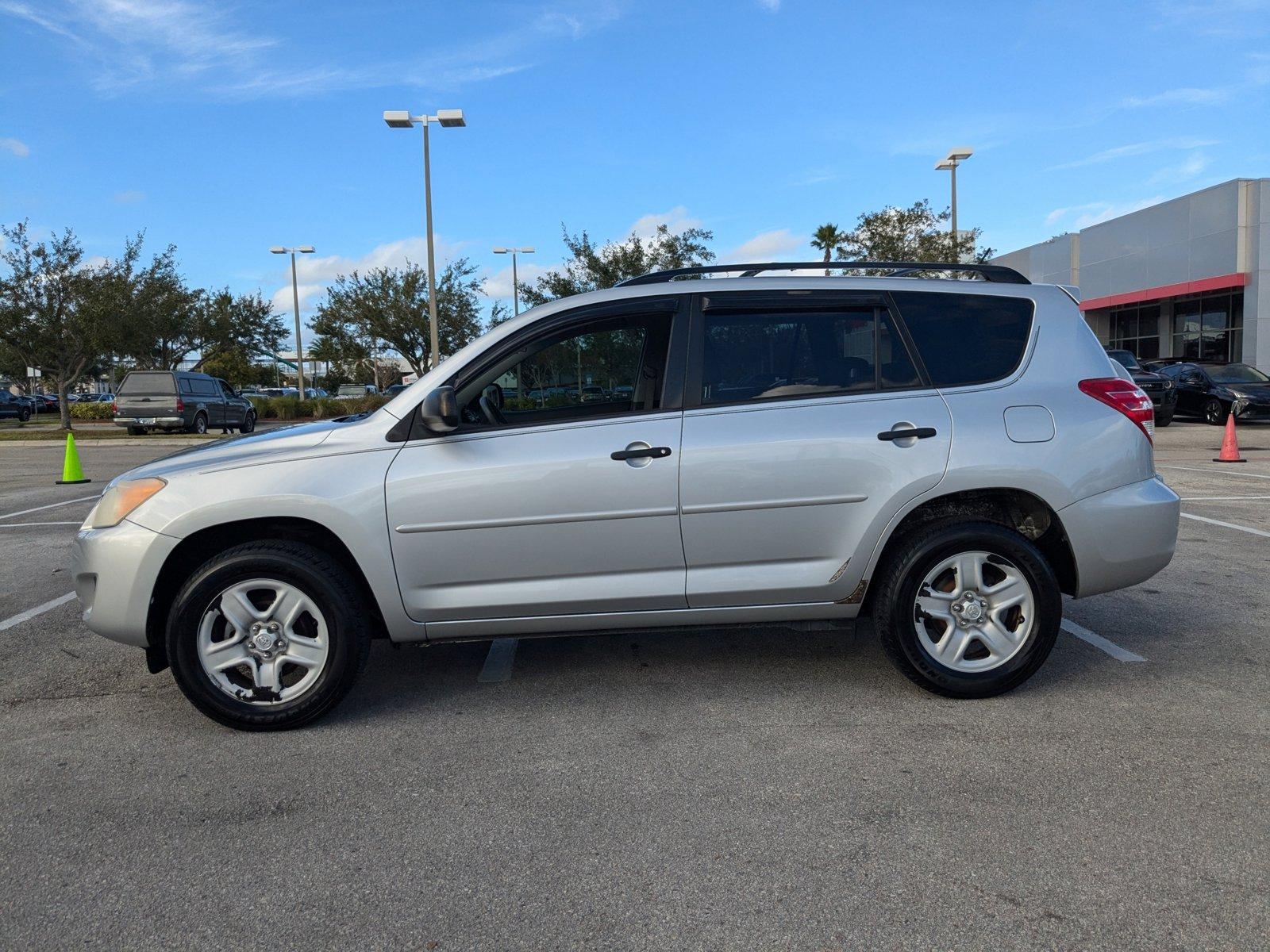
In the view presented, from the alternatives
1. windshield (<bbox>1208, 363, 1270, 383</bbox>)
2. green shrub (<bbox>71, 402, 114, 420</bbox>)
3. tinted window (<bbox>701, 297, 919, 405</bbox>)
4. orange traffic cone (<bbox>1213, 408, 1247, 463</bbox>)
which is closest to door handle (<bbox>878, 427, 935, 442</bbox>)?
tinted window (<bbox>701, 297, 919, 405</bbox>)

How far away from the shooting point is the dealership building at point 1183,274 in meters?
26.1

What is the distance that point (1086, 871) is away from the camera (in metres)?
2.75

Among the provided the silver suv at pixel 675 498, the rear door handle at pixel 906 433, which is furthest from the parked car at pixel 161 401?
the rear door handle at pixel 906 433

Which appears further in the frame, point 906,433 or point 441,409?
point 906,433

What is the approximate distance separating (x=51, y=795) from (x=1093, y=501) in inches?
166

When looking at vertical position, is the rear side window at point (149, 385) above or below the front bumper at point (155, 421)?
above

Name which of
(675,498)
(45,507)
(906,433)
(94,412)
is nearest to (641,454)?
(675,498)

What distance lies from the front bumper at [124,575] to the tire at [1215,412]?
74.8ft

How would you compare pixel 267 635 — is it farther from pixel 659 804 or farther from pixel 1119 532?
pixel 1119 532

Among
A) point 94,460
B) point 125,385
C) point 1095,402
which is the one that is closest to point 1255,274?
point 1095,402

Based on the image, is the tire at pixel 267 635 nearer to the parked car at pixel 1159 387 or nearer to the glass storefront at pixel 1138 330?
the parked car at pixel 1159 387

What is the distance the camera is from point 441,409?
3812 millimetres

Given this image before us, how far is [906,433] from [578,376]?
1433mm

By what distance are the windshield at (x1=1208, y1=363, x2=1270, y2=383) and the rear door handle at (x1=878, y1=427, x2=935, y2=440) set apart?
20953mm
